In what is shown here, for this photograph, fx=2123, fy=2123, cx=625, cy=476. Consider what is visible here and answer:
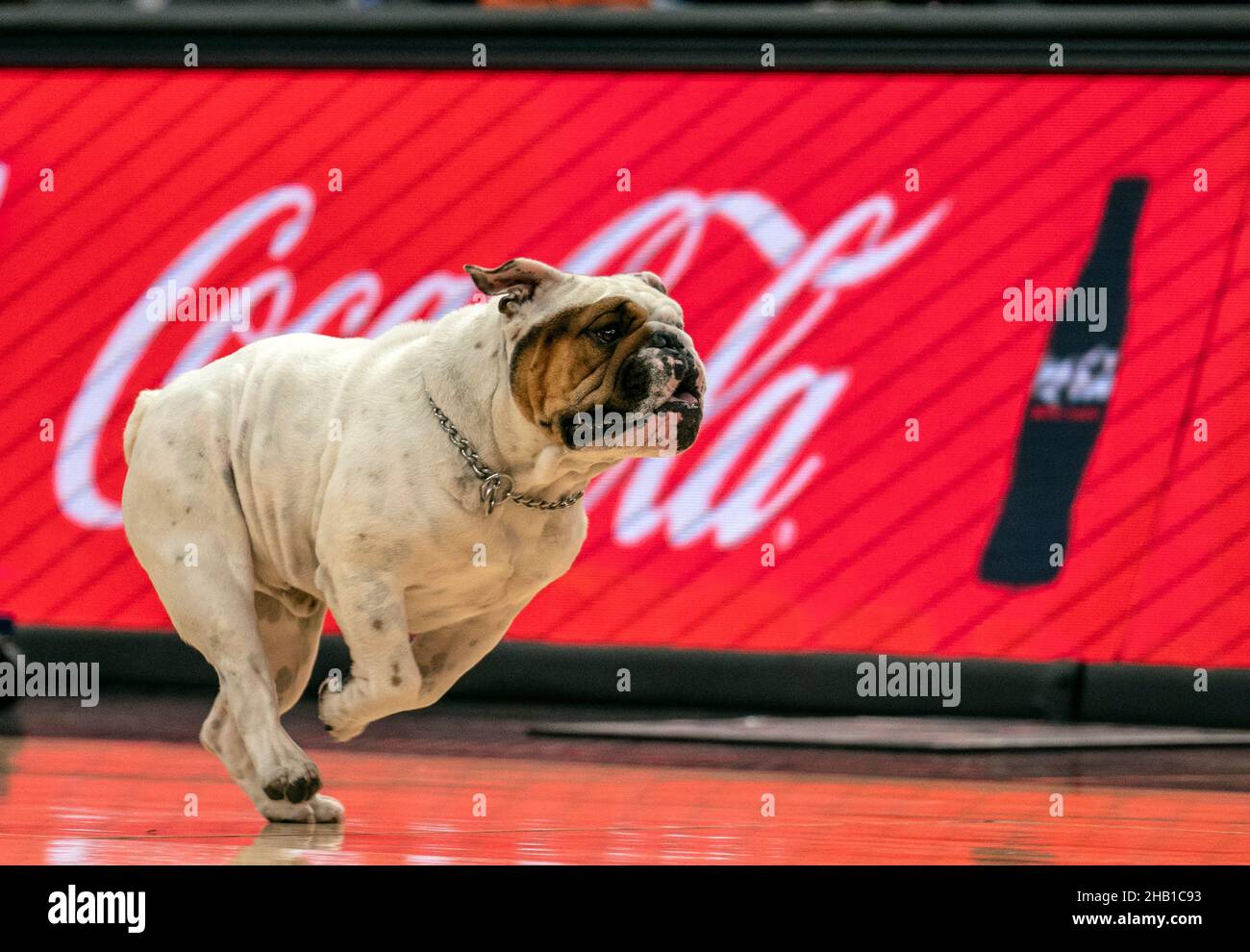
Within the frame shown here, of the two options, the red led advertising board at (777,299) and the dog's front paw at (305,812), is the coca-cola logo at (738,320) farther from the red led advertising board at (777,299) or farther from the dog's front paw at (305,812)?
the dog's front paw at (305,812)

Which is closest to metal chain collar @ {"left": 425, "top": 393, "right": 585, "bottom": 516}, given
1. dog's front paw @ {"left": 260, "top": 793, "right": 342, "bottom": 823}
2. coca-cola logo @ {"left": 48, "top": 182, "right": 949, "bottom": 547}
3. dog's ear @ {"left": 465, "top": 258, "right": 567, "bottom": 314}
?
dog's ear @ {"left": 465, "top": 258, "right": 567, "bottom": 314}

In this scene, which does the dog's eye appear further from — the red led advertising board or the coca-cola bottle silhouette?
the coca-cola bottle silhouette

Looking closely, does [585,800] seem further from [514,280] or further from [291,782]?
[514,280]

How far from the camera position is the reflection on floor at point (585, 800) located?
4.02 meters

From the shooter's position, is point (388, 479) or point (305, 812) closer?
point (388, 479)

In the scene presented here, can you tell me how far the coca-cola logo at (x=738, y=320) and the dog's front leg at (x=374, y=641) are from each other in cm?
241

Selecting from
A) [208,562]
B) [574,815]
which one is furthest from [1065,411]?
[208,562]

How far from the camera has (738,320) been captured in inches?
256

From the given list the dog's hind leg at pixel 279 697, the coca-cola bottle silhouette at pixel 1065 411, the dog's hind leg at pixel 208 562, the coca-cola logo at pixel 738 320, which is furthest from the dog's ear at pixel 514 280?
the coca-cola bottle silhouette at pixel 1065 411

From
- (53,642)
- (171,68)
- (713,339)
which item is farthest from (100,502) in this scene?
(713,339)

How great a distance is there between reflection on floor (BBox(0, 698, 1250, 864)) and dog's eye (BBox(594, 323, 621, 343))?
952 millimetres

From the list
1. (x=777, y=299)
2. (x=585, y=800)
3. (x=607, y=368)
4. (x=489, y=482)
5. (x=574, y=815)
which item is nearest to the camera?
(x=607, y=368)

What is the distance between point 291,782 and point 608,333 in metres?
1.08

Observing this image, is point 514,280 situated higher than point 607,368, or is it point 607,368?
point 514,280
